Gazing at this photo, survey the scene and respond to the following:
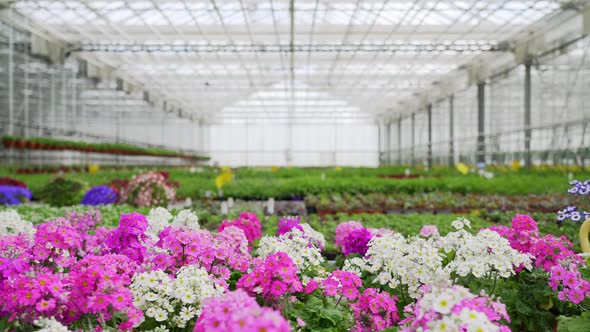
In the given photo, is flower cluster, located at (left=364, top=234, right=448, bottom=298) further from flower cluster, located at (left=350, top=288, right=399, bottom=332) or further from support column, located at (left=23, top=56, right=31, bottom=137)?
support column, located at (left=23, top=56, right=31, bottom=137)

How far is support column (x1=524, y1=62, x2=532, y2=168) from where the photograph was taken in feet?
42.7

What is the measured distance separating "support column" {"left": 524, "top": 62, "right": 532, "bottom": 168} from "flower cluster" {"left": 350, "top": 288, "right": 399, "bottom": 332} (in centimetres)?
1237

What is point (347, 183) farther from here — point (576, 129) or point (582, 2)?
point (582, 2)

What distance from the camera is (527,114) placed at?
13258mm

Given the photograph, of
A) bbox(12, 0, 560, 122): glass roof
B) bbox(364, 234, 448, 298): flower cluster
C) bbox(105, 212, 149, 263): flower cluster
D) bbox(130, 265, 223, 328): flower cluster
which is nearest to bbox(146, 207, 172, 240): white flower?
bbox(105, 212, 149, 263): flower cluster

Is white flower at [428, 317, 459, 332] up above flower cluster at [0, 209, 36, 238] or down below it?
below

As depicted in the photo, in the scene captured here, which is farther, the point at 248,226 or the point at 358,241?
the point at 358,241

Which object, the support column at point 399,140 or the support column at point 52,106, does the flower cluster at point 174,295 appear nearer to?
the support column at point 52,106

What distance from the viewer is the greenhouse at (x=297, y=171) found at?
1.71 m

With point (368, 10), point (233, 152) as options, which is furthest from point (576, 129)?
point (233, 152)

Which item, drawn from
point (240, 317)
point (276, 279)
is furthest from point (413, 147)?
point (240, 317)

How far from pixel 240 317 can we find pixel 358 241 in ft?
6.78

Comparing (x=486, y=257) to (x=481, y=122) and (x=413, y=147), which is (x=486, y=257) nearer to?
(x=481, y=122)

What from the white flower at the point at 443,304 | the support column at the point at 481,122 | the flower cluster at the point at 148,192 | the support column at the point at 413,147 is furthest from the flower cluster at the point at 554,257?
the support column at the point at 413,147
